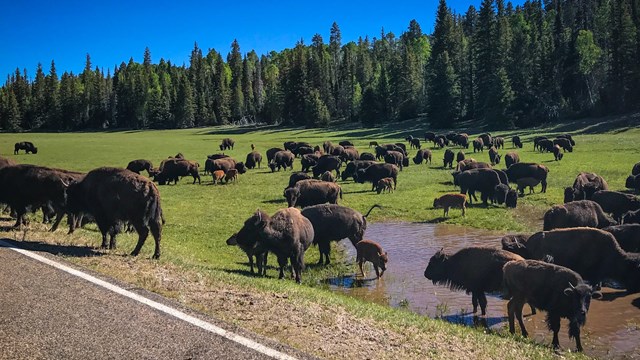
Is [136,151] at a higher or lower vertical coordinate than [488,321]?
higher

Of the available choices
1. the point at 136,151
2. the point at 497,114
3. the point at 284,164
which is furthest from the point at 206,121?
the point at 284,164

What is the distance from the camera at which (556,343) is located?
33.9 feet

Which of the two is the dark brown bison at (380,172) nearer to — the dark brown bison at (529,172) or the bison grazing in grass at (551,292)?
the dark brown bison at (529,172)

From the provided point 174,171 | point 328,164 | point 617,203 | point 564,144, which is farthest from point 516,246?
point 564,144

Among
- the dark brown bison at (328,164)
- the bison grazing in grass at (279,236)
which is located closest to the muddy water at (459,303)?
the bison grazing in grass at (279,236)

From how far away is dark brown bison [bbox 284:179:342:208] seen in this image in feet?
77.3

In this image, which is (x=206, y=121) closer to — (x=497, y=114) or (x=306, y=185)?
(x=497, y=114)

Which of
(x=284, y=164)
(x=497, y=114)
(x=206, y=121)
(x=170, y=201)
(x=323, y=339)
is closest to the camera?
(x=323, y=339)

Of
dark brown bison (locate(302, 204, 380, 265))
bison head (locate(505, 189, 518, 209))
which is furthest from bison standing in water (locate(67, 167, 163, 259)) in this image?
bison head (locate(505, 189, 518, 209))

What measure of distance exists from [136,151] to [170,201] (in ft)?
126

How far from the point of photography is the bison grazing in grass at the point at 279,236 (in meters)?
13.6

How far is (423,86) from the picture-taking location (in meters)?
112

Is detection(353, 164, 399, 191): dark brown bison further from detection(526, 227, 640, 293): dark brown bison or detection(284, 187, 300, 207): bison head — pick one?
detection(526, 227, 640, 293): dark brown bison

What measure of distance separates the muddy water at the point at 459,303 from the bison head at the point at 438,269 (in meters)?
0.34
